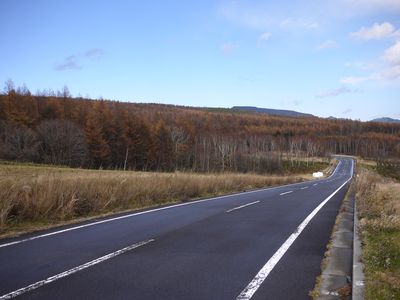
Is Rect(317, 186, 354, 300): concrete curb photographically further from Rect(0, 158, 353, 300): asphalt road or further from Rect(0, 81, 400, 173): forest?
Rect(0, 81, 400, 173): forest

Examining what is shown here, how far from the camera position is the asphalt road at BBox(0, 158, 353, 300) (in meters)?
5.58

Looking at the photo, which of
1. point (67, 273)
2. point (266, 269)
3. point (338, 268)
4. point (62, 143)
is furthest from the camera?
point (62, 143)

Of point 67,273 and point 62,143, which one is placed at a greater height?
point 62,143

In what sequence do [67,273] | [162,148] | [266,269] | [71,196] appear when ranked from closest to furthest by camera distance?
1. [67,273]
2. [266,269]
3. [71,196]
4. [162,148]

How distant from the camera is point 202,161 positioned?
103 m

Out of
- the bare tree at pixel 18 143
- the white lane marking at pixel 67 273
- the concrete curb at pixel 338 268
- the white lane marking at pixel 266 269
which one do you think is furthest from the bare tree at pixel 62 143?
the white lane marking at pixel 67 273

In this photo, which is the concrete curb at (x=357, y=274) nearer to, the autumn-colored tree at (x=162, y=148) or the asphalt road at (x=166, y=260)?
the asphalt road at (x=166, y=260)

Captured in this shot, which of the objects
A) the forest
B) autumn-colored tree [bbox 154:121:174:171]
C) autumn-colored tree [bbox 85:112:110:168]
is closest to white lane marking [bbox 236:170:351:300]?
the forest

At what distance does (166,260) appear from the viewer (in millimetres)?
7270

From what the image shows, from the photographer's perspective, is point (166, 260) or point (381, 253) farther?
point (381, 253)

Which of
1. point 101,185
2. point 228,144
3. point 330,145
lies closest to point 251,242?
point 101,185

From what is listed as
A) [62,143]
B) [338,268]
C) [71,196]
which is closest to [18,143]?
[62,143]

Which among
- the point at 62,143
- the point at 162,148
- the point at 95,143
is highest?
the point at 95,143

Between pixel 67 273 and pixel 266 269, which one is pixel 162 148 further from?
pixel 67 273
